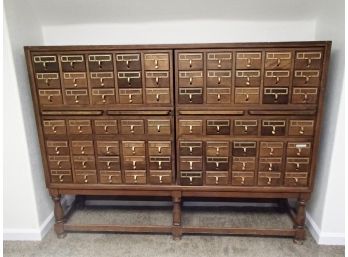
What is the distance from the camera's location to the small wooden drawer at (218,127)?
5.44ft

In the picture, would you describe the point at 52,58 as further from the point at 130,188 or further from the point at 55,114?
the point at 130,188

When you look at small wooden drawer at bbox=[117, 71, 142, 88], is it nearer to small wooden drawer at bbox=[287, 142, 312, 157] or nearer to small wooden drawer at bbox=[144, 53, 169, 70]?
small wooden drawer at bbox=[144, 53, 169, 70]

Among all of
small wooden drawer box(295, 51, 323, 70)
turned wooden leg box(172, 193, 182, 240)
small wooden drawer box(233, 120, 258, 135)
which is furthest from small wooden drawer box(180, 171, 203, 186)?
small wooden drawer box(295, 51, 323, 70)

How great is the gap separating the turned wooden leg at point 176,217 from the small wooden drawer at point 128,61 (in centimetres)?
87

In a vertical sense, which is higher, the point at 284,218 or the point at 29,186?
the point at 29,186

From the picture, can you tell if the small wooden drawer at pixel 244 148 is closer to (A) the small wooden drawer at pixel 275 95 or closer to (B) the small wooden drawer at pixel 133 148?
(A) the small wooden drawer at pixel 275 95

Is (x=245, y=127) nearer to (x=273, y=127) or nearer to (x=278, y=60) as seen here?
(x=273, y=127)

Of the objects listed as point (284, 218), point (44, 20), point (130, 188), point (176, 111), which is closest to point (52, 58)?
point (44, 20)

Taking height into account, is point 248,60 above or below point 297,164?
above

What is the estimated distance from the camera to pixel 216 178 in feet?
5.76

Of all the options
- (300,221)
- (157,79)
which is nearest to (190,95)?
(157,79)

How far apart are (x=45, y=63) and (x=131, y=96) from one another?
1.80ft

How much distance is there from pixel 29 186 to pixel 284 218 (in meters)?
1.90

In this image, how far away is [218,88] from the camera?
1611 mm
